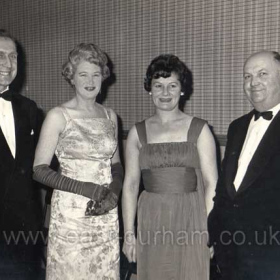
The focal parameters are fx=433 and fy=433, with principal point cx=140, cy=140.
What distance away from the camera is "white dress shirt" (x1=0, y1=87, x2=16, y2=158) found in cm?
236

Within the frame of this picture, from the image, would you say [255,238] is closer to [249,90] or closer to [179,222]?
[179,222]

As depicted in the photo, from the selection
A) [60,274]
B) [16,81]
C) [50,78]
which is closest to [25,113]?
[60,274]

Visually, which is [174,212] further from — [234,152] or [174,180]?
[234,152]

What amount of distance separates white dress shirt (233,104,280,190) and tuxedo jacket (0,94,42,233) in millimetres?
1135

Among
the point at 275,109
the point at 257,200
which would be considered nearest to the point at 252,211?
the point at 257,200

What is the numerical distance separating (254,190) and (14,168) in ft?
4.13

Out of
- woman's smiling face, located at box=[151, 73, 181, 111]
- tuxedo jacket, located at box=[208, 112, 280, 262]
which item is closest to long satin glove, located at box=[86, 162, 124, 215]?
woman's smiling face, located at box=[151, 73, 181, 111]

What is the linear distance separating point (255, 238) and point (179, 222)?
0.48 m

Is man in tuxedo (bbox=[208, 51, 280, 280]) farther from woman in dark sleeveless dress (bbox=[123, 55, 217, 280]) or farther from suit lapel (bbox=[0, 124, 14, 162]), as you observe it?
suit lapel (bbox=[0, 124, 14, 162])

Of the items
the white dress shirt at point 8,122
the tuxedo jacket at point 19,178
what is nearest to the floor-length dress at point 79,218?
the tuxedo jacket at point 19,178

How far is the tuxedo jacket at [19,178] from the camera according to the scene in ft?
7.63

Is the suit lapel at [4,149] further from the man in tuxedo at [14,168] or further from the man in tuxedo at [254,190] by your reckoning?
the man in tuxedo at [254,190]

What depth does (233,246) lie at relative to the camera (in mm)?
2127

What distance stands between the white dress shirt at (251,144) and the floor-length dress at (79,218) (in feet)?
2.53
